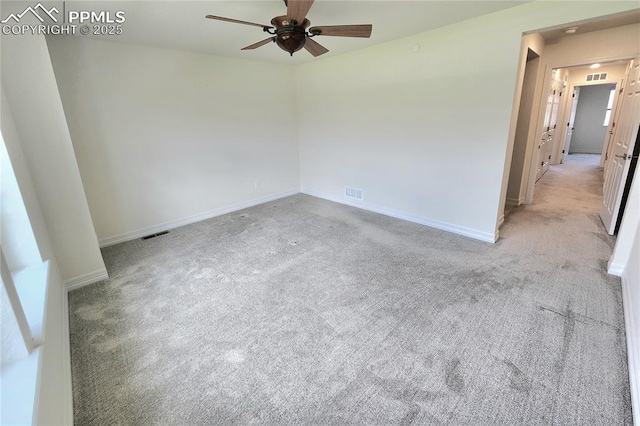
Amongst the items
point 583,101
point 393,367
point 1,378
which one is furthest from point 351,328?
point 583,101

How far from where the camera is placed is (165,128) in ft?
12.5

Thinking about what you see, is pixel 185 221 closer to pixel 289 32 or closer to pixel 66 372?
pixel 66 372

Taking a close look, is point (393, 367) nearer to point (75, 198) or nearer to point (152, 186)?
point (75, 198)

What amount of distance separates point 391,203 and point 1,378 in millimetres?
3997

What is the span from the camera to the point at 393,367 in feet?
5.64

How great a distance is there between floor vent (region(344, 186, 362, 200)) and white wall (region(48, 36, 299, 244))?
141cm

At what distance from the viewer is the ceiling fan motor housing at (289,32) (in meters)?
2.16

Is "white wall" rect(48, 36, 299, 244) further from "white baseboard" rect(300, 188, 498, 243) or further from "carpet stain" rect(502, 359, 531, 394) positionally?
"carpet stain" rect(502, 359, 531, 394)

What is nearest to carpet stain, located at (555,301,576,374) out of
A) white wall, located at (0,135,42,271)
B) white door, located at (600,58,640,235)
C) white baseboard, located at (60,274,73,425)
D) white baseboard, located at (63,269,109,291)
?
white door, located at (600,58,640,235)

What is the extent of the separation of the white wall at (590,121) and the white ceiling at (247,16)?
397 inches

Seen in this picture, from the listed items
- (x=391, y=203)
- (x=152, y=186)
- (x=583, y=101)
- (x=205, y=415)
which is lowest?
(x=205, y=415)

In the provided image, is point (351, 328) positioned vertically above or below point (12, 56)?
below
